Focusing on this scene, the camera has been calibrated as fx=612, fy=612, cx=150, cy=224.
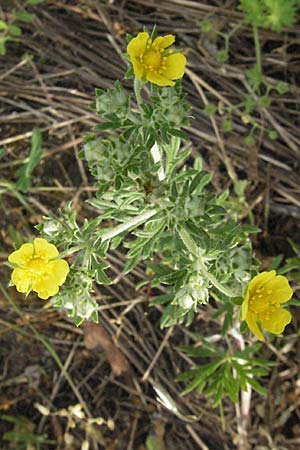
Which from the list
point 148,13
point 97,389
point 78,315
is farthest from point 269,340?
point 148,13

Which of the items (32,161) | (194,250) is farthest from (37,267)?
(32,161)

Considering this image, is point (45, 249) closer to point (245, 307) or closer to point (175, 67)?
point (245, 307)

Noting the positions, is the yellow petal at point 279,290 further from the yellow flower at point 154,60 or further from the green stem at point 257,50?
the green stem at point 257,50

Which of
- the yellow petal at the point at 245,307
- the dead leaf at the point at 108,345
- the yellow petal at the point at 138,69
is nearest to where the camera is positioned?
the yellow petal at the point at 245,307

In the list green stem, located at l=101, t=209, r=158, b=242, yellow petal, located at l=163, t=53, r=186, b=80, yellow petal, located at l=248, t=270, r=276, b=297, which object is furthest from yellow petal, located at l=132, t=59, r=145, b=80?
yellow petal, located at l=248, t=270, r=276, b=297

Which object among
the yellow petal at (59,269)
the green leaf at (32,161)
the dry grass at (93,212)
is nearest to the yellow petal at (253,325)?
the yellow petal at (59,269)

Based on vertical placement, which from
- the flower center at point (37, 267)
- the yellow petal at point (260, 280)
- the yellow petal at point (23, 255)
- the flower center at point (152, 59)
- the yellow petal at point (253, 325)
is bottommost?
the yellow petal at point (253, 325)

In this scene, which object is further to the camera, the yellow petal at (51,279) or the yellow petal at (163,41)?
the yellow petal at (163,41)

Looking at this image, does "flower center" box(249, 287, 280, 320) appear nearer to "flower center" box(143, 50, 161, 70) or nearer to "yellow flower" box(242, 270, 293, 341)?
"yellow flower" box(242, 270, 293, 341)
